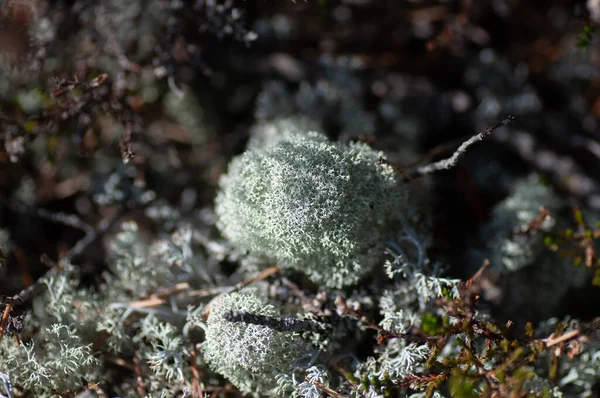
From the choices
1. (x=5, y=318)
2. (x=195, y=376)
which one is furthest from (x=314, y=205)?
(x=5, y=318)

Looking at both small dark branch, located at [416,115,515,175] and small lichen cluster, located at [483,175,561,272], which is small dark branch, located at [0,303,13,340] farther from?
small lichen cluster, located at [483,175,561,272]

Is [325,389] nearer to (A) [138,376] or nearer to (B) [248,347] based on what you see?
(B) [248,347]

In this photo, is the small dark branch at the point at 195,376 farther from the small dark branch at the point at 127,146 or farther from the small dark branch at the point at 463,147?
the small dark branch at the point at 463,147

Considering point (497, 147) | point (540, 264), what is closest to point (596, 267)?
point (540, 264)

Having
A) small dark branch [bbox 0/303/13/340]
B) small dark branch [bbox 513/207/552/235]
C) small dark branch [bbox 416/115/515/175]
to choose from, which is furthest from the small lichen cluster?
small dark branch [bbox 0/303/13/340]

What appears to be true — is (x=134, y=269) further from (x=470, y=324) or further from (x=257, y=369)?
(x=470, y=324)
